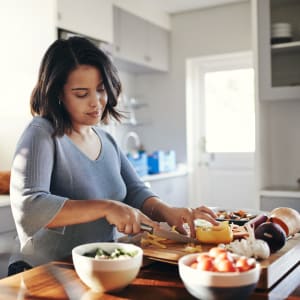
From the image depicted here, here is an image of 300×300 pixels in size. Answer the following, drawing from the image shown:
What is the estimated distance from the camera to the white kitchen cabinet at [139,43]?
12.4 feet

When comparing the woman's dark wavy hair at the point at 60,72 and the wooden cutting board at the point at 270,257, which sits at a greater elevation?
the woman's dark wavy hair at the point at 60,72

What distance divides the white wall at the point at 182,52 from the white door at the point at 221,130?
8 centimetres

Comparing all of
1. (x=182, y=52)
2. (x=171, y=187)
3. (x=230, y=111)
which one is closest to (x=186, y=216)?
(x=171, y=187)

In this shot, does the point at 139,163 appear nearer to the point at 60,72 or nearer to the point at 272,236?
the point at 60,72

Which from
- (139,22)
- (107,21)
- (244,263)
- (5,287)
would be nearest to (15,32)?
(107,21)

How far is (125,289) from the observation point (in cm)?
98

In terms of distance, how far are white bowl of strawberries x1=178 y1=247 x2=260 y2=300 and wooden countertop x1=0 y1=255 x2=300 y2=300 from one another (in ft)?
0.28

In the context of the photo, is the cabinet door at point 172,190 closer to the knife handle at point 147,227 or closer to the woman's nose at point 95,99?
the woman's nose at point 95,99

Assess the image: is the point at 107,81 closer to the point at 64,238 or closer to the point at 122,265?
the point at 64,238

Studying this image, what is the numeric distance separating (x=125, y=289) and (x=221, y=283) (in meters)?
0.24

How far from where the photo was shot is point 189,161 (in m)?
4.48

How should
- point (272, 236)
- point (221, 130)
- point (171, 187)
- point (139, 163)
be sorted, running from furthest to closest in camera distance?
point (221, 130), point (171, 187), point (139, 163), point (272, 236)

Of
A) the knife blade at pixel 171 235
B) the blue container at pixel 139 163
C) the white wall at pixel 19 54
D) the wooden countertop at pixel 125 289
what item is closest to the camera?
the wooden countertop at pixel 125 289

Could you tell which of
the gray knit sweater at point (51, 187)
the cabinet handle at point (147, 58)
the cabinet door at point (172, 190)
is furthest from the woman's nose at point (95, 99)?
the cabinet handle at point (147, 58)
